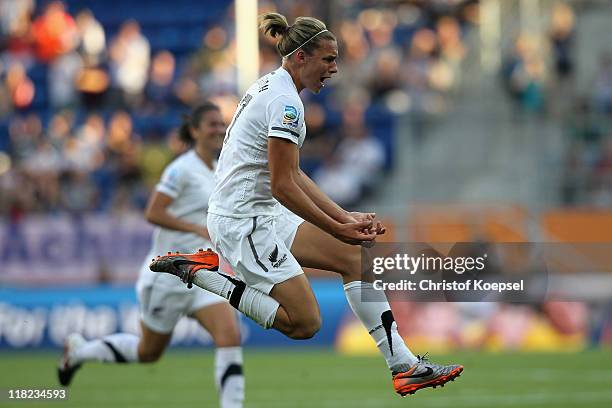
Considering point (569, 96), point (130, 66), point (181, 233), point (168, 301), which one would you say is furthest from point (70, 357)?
point (130, 66)

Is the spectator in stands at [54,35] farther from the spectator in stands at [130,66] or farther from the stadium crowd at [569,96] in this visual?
the stadium crowd at [569,96]

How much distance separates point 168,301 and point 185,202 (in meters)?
0.84

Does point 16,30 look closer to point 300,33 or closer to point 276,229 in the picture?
point 276,229

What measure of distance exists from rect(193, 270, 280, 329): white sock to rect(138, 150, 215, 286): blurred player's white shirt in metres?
2.15

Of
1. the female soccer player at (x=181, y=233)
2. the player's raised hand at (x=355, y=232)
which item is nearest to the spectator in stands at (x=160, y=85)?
the female soccer player at (x=181, y=233)

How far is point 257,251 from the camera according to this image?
7.99 m

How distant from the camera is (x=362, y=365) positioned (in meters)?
16.0

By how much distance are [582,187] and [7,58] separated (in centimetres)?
1133

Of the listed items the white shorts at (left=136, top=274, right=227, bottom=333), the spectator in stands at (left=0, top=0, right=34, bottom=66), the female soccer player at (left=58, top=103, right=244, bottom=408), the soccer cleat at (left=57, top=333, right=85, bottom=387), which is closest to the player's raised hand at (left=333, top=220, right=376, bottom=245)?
the female soccer player at (left=58, top=103, right=244, bottom=408)

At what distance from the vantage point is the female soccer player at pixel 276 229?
777cm

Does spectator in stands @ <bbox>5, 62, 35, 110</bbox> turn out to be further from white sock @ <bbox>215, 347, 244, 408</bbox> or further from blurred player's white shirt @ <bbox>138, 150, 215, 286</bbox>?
white sock @ <bbox>215, 347, 244, 408</bbox>

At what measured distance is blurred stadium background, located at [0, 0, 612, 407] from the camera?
692 inches

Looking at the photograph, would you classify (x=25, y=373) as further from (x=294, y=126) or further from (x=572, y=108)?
(x=572, y=108)

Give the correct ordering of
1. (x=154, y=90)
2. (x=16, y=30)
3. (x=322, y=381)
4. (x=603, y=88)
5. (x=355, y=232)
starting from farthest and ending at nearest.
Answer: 1. (x=16, y=30)
2. (x=154, y=90)
3. (x=603, y=88)
4. (x=322, y=381)
5. (x=355, y=232)
